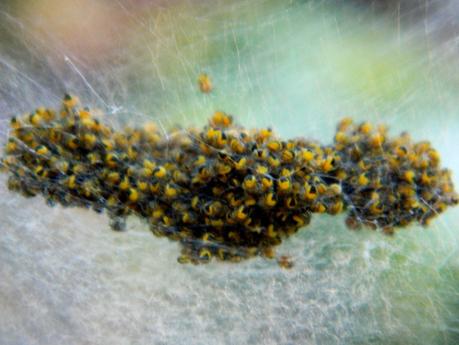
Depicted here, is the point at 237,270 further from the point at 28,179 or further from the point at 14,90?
the point at 14,90

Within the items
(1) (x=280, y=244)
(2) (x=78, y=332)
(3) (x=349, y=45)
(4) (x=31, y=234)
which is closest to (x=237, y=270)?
(1) (x=280, y=244)

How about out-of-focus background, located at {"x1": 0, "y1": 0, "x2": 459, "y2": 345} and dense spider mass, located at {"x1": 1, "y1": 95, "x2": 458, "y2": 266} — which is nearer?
dense spider mass, located at {"x1": 1, "y1": 95, "x2": 458, "y2": 266}

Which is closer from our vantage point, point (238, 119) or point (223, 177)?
point (223, 177)

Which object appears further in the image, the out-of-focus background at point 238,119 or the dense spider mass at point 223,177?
the out-of-focus background at point 238,119
